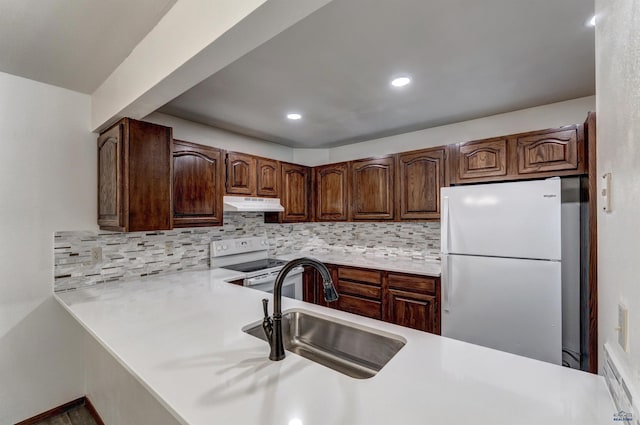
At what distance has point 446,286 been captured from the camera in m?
2.42

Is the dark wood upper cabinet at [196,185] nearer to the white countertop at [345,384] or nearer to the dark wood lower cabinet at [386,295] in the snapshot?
the white countertop at [345,384]

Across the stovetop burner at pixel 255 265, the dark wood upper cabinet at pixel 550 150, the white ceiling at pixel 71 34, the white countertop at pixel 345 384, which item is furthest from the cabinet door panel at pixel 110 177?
the dark wood upper cabinet at pixel 550 150

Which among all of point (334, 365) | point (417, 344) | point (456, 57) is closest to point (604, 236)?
point (417, 344)

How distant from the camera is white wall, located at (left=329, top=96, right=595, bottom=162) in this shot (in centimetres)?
237

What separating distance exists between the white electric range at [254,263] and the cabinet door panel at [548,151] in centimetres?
235

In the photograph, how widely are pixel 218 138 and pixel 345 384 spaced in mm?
2797

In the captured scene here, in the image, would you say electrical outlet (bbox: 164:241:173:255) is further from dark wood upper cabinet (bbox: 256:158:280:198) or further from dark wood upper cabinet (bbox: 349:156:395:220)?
dark wood upper cabinet (bbox: 349:156:395:220)

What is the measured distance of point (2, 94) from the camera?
1.83m

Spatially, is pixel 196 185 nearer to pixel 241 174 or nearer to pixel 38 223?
pixel 241 174

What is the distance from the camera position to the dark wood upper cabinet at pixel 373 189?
308 cm

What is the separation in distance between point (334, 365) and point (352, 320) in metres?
0.23

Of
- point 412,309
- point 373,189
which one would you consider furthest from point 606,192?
point 373,189

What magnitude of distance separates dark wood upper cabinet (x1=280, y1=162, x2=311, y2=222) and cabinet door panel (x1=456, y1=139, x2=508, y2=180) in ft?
5.89

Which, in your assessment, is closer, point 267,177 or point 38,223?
point 38,223
